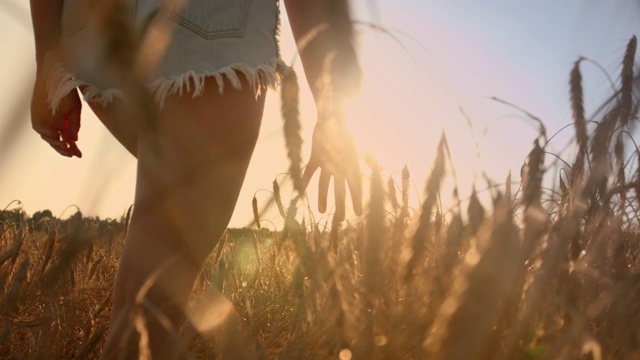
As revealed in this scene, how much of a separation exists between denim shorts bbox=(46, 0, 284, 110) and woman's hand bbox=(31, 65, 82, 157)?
0.13ft

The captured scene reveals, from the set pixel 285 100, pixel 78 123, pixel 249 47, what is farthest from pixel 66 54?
pixel 285 100

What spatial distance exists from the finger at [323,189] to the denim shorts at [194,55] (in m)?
0.32

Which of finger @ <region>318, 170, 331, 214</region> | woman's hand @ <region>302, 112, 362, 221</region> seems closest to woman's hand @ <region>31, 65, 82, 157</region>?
finger @ <region>318, 170, 331, 214</region>

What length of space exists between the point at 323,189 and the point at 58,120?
0.67 meters

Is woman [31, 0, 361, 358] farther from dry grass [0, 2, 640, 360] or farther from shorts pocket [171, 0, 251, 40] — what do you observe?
dry grass [0, 2, 640, 360]

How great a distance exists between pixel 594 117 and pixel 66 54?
0.96 m

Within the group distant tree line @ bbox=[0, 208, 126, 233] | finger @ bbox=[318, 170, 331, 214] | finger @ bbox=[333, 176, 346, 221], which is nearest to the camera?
distant tree line @ bbox=[0, 208, 126, 233]

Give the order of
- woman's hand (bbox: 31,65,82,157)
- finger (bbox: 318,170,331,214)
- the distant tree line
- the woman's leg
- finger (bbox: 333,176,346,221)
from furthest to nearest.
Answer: woman's hand (bbox: 31,65,82,157) < the woman's leg < finger (bbox: 318,170,331,214) < finger (bbox: 333,176,346,221) < the distant tree line

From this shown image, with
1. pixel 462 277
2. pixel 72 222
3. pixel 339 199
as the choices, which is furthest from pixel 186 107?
pixel 462 277

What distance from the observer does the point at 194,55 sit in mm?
1171

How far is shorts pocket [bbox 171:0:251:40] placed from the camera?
117 cm

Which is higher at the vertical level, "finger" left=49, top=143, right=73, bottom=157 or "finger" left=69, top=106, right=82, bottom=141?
"finger" left=69, top=106, right=82, bottom=141

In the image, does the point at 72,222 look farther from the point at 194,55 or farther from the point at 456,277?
the point at 194,55

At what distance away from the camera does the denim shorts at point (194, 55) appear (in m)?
1.13
